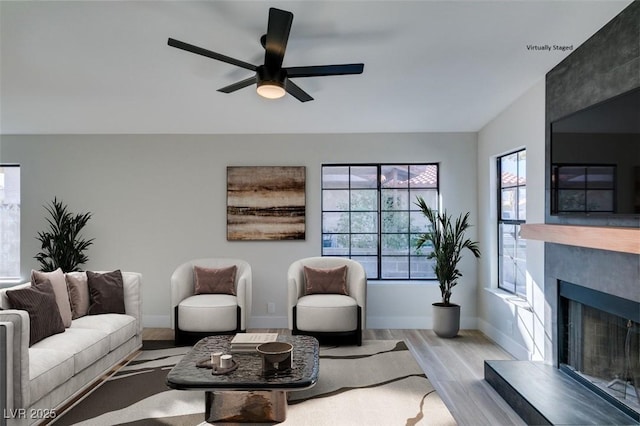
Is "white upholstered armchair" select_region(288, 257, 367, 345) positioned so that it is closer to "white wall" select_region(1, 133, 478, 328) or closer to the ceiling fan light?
"white wall" select_region(1, 133, 478, 328)

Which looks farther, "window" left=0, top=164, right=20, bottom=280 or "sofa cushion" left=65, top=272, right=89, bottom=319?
"window" left=0, top=164, right=20, bottom=280

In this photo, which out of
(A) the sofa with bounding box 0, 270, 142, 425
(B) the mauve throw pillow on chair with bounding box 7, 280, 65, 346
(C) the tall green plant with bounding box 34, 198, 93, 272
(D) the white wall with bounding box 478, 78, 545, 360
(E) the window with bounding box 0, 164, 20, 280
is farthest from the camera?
(E) the window with bounding box 0, 164, 20, 280

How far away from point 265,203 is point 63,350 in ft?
9.08

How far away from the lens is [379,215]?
5305 millimetres

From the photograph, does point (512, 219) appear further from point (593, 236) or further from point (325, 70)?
point (325, 70)

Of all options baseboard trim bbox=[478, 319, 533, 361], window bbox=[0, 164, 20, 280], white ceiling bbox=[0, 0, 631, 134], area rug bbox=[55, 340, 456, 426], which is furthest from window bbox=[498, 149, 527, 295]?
window bbox=[0, 164, 20, 280]

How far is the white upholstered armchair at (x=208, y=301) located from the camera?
13.9 ft

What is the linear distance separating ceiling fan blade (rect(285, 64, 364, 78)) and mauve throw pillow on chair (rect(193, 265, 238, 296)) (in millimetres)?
2673

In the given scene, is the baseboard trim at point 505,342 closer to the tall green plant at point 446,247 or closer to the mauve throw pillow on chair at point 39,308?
the tall green plant at point 446,247

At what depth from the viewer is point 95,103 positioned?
4406 millimetres

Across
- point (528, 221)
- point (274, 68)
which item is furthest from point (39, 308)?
point (528, 221)

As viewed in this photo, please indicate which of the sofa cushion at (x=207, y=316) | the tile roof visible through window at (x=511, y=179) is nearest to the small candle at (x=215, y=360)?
the sofa cushion at (x=207, y=316)

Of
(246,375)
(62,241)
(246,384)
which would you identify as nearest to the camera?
(246,384)

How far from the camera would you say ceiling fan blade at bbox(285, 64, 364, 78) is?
266cm
